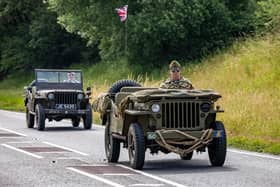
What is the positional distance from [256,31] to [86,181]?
28.3m

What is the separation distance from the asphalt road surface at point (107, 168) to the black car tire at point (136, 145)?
17 cm

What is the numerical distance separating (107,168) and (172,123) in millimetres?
1454

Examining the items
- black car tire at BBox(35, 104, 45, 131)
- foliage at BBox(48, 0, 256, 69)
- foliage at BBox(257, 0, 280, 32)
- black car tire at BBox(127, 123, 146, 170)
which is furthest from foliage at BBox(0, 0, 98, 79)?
black car tire at BBox(127, 123, 146, 170)

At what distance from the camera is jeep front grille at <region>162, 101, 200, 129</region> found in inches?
553

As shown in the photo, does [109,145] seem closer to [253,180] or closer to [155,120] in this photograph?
[155,120]

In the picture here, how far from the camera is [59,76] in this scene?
28.6 metres

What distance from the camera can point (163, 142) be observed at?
13.8 metres

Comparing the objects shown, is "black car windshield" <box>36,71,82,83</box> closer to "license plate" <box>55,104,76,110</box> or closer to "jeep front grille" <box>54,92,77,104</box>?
"jeep front grille" <box>54,92,77,104</box>

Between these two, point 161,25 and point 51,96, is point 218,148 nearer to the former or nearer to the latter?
point 51,96

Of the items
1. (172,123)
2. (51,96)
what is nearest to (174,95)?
(172,123)

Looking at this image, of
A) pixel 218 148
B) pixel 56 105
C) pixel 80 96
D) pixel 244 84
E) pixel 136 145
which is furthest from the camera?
pixel 244 84

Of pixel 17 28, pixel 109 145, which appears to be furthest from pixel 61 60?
pixel 109 145

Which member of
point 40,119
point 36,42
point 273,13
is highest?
point 36,42

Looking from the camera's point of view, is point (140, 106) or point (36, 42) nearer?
point (140, 106)
